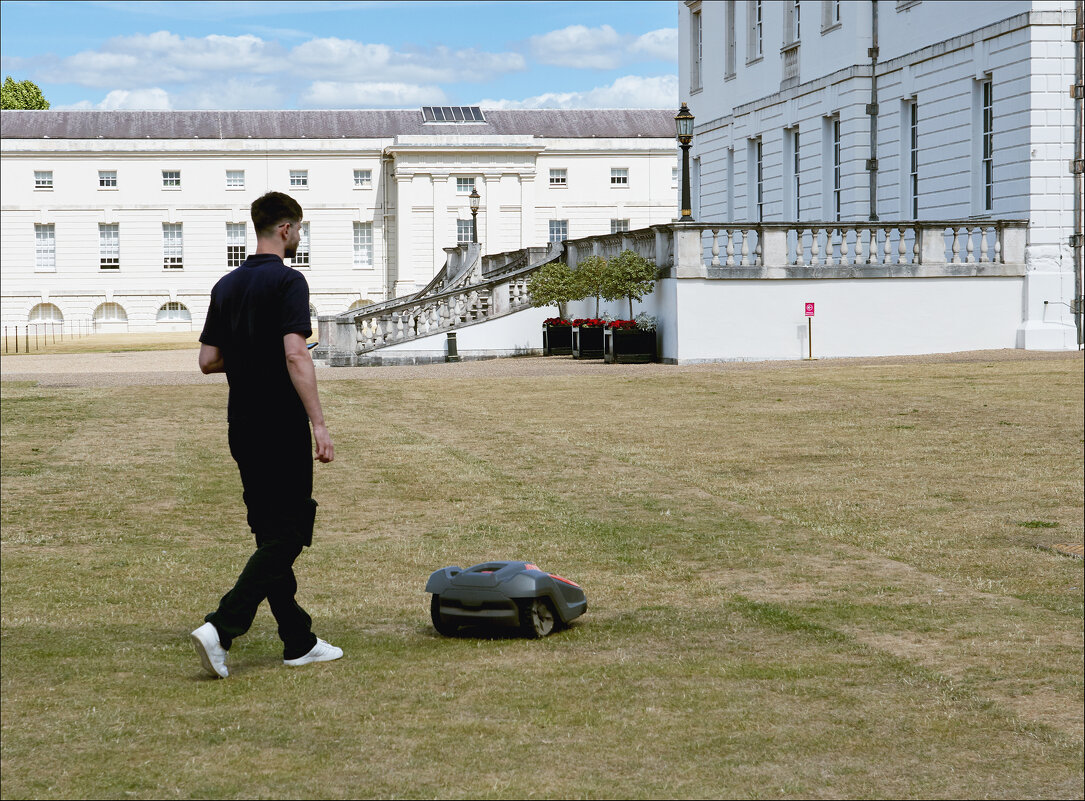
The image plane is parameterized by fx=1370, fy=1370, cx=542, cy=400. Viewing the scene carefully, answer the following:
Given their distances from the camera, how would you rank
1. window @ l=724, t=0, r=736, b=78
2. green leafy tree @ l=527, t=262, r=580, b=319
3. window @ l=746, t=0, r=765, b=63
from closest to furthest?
1. green leafy tree @ l=527, t=262, r=580, b=319
2. window @ l=746, t=0, r=765, b=63
3. window @ l=724, t=0, r=736, b=78

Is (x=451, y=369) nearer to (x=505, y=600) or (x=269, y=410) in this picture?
(x=505, y=600)

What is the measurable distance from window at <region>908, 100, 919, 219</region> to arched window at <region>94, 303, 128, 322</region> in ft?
179

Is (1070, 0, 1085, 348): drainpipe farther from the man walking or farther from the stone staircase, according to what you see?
the man walking

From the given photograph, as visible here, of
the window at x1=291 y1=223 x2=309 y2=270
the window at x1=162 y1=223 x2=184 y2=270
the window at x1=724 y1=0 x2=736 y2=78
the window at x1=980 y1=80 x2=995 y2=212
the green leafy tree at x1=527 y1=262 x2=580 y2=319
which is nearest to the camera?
the window at x1=980 y1=80 x2=995 y2=212

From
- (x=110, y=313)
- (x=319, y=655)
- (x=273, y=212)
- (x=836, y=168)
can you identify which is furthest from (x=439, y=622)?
(x=110, y=313)

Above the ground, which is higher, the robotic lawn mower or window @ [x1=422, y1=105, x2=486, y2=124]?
window @ [x1=422, y1=105, x2=486, y2=124]

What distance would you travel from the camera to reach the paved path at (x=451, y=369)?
2370cm

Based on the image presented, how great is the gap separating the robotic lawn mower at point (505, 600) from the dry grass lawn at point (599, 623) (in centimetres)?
11

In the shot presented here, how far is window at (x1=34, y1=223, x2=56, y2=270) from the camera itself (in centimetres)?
7512

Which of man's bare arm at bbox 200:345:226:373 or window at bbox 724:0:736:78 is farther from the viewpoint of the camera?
window at bbox 724:0:736:78

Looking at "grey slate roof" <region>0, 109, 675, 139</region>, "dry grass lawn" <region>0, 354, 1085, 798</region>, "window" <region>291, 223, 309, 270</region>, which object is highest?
"grey slate roof" <region>0, 109, 675, 139</region>

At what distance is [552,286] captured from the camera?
1220 inches

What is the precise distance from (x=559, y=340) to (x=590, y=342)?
2.96m

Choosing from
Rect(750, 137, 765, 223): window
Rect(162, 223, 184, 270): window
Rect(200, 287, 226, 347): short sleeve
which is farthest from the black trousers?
Rect(162, 223, 184, 270): window
